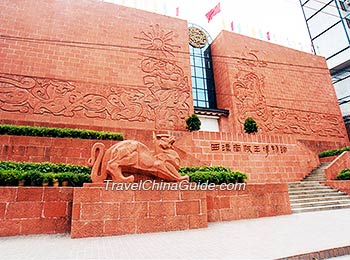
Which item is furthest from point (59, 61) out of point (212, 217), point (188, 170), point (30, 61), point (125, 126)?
point (212, 217)

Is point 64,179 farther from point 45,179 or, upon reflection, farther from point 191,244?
point 191,244

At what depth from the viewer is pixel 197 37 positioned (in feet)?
49.8

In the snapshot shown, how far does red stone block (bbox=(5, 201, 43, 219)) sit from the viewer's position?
11.0 feet

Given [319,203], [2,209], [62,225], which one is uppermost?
[2,209]

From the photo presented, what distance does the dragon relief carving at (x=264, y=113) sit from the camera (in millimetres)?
12031

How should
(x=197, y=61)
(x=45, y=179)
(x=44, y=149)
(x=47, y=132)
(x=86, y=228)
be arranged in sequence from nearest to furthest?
(x=86, y=228) → (x=45, y=179) → (x=44, y=149) → (x=47, y=132) → (x=197, y=61)

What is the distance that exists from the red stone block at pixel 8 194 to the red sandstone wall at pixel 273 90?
993 cm

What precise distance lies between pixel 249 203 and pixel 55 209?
3883mm

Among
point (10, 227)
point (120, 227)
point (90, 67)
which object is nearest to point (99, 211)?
point (120, 227)

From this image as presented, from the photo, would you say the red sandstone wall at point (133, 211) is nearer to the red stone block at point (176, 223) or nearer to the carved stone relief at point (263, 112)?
the red stone block at point (176, 223)

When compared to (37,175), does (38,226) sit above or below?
below

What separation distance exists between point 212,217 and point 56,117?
7.00 m

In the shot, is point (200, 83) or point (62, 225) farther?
point (200, 83)

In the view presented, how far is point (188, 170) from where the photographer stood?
573cm
